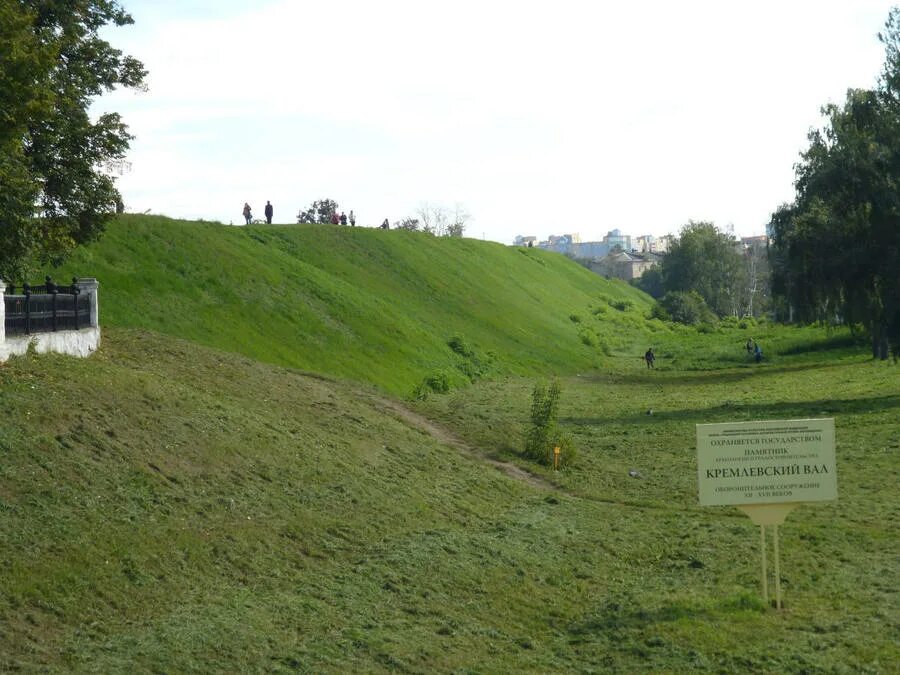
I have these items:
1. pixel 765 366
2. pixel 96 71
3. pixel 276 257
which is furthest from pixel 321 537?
pixel 765 366

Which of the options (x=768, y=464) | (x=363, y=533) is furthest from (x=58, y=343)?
(x=768, y=464)

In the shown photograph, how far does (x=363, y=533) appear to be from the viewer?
57.1ft

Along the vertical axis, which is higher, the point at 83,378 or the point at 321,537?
the point at 83,378

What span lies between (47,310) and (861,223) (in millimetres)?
30460

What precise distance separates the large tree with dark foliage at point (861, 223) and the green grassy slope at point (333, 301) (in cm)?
1570

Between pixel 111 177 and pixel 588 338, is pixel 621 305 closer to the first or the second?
pixel 588 338

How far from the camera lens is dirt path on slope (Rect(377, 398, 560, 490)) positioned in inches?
1043

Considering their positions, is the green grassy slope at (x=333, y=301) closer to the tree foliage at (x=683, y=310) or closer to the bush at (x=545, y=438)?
the bush at (x=545, y=438)

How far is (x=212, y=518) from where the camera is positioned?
15.9 metres

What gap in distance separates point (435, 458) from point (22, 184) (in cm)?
1061

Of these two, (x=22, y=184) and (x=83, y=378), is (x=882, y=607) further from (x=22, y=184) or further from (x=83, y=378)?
(x=22, y=184)

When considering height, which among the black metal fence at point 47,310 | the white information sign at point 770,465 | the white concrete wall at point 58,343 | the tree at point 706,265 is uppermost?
the tree at point 706,265

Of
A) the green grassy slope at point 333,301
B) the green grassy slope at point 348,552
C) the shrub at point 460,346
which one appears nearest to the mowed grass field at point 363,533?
the green grassy slope at point 348,552

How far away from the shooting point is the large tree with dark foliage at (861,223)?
4034 centimetres
